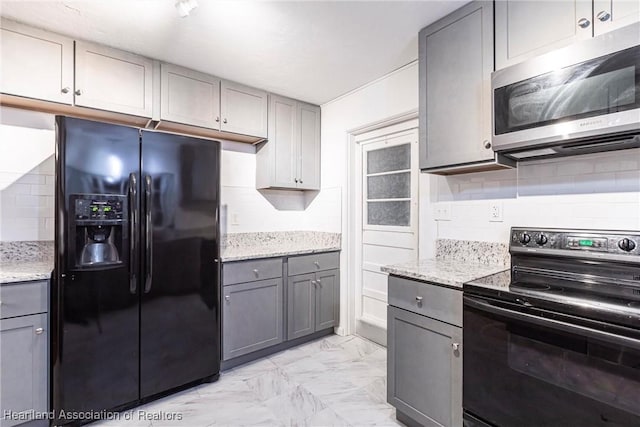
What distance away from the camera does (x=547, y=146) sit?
1499 mm

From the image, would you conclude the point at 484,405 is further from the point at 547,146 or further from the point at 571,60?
the point at 571,60

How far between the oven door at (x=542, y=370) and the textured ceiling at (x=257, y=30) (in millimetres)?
1679

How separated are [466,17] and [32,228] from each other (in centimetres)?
308

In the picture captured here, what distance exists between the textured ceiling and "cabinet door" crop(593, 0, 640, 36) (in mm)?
661

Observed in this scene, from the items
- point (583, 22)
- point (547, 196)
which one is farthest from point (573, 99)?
point (547, 196)

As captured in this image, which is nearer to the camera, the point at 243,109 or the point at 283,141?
the point at 243,109

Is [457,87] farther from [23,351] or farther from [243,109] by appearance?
[23,351]

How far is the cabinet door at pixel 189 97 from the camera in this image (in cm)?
246

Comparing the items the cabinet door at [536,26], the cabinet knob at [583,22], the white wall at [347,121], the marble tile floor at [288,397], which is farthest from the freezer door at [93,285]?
the cabinet knob at [583,22]

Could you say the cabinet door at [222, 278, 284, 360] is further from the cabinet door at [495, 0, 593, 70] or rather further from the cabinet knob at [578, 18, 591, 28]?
the cabinet knob at [578, 18, 591, 28]

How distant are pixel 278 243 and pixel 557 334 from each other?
2603 millimetres

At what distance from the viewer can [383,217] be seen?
9.73 ft

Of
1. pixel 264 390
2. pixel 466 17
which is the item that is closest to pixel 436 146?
pixel 466 17

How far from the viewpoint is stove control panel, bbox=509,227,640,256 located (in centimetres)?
135
